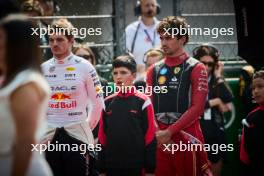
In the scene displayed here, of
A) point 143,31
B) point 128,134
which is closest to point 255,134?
point 128,134

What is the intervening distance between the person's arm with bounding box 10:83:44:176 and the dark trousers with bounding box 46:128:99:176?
5.24 ft

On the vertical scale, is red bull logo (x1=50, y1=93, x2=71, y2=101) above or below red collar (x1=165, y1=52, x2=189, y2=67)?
below

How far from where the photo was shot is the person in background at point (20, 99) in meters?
2.07

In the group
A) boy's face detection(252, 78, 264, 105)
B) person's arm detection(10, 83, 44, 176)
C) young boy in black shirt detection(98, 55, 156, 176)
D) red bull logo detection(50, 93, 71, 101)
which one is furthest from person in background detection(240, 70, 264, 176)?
person's arm detection(10, 83, 44, 176)

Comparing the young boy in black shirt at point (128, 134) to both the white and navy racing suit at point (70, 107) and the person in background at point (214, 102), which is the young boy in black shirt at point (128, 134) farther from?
the person in background at point (214, 102)

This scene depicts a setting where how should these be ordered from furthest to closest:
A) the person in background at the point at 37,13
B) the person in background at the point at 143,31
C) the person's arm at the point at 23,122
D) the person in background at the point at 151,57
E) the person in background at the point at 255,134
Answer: the person in background at the point at 143,31
the person in background at the point at 151,57
the person in background at the point at 37,13
the person in background at the point at 255,134
the person's arm at the point at 23,122

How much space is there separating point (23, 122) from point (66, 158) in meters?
1.65

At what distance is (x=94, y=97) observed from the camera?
3.71 meters

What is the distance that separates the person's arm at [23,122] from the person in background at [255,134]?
1806mm

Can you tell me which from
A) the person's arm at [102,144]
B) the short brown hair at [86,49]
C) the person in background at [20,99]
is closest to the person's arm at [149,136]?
the person's arm at [102,144]

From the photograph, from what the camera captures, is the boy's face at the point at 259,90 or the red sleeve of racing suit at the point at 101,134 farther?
the red sleeve of racing suit at the point at 101,134

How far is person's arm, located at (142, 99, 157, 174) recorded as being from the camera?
3.72 meters

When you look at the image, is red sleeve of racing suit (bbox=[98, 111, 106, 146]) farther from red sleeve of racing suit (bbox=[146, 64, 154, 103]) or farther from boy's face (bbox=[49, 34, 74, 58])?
boy's face (bbox=[49, 34, 74, 58])

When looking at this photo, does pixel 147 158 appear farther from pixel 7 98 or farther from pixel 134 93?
pixel 7 98
